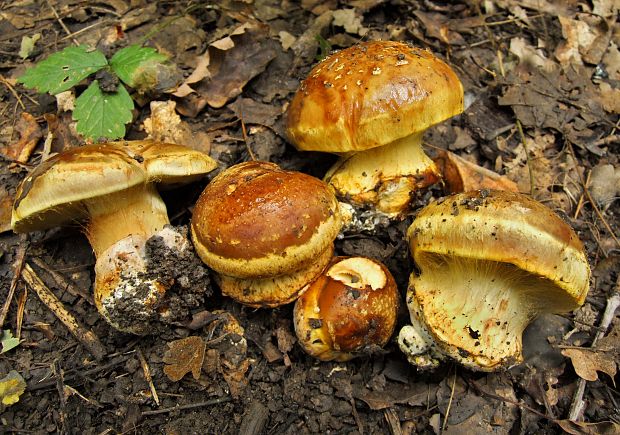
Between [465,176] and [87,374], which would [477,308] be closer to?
[465,176]

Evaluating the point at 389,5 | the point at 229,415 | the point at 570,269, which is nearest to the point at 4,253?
the point at 229,415

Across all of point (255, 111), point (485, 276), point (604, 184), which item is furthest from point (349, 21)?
point (485, 276)

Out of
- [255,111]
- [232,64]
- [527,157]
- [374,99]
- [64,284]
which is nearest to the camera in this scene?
[374,99]

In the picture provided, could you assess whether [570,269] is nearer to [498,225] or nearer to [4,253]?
[498,225]

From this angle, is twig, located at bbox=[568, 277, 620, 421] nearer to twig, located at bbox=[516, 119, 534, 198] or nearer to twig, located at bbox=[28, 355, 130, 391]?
twig, located at bbox=[516, 119, 534, 198]

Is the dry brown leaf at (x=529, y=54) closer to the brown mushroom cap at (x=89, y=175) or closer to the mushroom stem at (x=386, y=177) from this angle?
the mushroom stem at (x=386, y=177)

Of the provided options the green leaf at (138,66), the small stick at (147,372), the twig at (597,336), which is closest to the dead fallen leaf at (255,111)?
the green leaf at (138,66)
